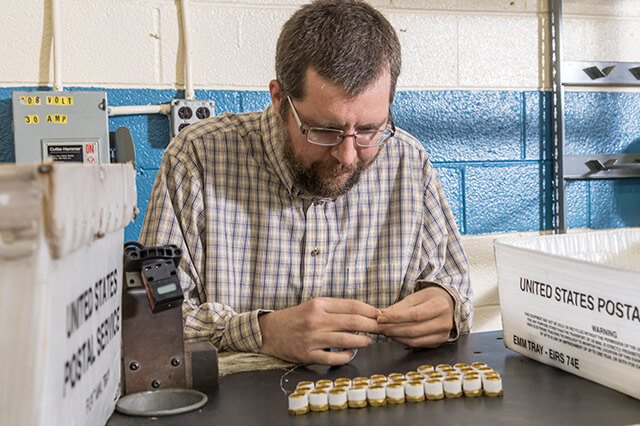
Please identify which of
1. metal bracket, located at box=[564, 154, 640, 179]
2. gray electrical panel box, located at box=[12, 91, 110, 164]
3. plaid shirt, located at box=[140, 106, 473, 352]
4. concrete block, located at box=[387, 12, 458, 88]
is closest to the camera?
plaid shirt, located at box=[140, 106, 473, 352]

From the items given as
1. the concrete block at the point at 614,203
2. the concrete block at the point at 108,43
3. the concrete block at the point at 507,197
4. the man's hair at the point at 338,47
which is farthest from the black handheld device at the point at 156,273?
the concrete block at the point at 614,203

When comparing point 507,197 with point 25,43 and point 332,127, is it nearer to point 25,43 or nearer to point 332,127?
point 332,127

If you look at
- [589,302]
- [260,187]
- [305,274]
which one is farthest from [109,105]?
[589,302]

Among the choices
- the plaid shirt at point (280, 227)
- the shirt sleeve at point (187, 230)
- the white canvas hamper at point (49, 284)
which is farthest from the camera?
the plaid shirt at point (280, 227)

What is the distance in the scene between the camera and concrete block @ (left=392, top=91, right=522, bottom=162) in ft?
7.33

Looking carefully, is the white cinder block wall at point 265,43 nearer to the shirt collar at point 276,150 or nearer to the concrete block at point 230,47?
the concrete block at point 230,47

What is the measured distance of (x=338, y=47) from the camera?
1114mm

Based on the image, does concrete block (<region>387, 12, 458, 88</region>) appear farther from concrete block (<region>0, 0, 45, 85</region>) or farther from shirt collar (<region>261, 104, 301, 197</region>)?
concrete block (<region>0, 0, 45, 85</region>)

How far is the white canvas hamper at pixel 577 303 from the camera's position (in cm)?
74

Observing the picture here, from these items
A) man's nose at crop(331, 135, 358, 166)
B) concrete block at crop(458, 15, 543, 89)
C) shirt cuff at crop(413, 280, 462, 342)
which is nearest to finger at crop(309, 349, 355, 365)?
shirt cuff at crop(413, 280, 462, 342)

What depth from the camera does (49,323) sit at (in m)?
0.42

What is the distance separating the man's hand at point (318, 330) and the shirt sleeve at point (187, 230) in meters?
0.16

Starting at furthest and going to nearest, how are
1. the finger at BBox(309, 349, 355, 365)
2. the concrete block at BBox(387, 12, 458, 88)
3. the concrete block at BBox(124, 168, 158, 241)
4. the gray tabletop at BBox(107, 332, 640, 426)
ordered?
the concrete block at BBox(387, 12, 458, 88) < the concrete block at BBox(124, 168, 158, 241) < the finger at BBox(309, 349, 355, 365) < the gray tabletop at BBox(107, 332, 640, 426)

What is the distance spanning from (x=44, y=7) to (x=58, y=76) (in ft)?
0.74
